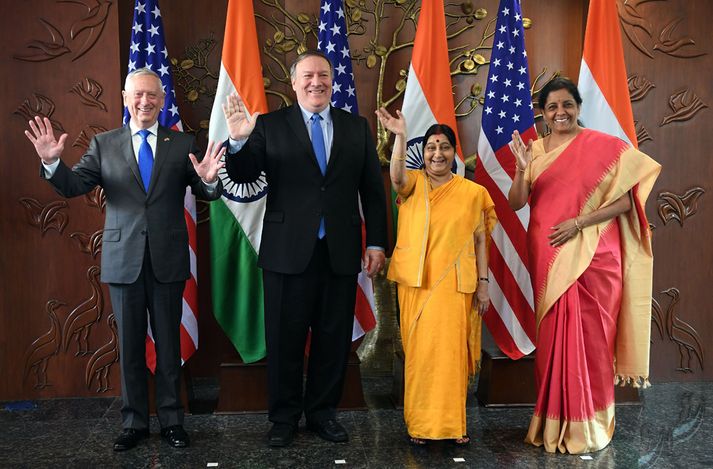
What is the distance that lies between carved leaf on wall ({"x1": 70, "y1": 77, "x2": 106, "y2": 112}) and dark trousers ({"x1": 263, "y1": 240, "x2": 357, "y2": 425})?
1516mm

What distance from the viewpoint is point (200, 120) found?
410 cm

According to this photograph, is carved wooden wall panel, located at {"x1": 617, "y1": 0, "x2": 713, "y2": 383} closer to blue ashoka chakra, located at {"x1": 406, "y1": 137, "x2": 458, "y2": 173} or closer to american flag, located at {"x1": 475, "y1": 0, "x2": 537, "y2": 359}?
american flag, located at {"x1": 475, "y1": 0, "x2": 537, "y2": 359}

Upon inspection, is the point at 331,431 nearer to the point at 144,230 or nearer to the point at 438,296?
the point at 438,296

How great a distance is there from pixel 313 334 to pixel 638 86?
251 centimetres

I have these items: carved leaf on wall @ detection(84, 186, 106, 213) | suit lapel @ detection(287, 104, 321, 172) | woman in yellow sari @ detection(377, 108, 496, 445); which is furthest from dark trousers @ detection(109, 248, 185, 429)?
woman in yellow sari @ detection(377, 108, 496, 445)

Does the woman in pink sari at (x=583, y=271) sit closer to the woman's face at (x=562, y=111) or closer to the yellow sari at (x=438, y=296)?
the woman's face at (x=562, y=111)

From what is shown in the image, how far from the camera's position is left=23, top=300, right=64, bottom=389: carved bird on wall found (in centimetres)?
379

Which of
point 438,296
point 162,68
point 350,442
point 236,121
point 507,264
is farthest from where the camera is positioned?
point 507,264

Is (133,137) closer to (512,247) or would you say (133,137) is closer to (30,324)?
(30,324)

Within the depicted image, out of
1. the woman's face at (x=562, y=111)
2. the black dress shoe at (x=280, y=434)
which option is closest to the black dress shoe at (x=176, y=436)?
the black dress shoe at (x=280, y=434)

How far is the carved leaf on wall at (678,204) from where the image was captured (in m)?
4.12

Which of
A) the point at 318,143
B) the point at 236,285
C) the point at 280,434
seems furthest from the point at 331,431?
the point at 318,143

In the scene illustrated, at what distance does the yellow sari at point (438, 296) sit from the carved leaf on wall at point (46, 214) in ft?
6.41

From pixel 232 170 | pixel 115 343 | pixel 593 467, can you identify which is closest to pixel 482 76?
pixel 232 170
